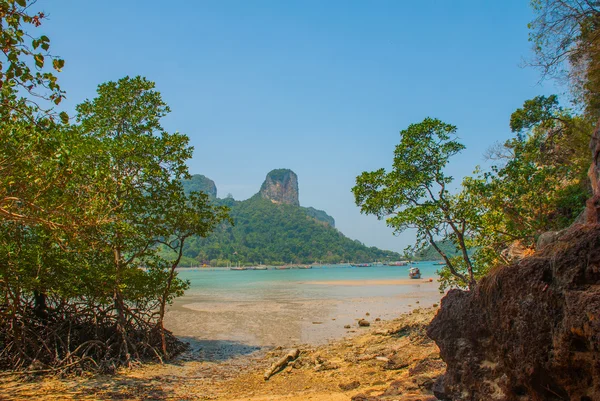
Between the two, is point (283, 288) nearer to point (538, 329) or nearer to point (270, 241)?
point (538, 329)

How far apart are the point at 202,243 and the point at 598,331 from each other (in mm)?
153919

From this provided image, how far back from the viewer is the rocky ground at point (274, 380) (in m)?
7.70

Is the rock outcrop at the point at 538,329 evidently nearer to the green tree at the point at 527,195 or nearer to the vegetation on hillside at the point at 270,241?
the green tree at the point at 527,195

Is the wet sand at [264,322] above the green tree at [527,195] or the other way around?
the other way around

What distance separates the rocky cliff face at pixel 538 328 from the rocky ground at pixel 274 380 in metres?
1.31

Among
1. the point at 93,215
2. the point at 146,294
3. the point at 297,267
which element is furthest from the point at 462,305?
the point at 297,267

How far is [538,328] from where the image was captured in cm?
374

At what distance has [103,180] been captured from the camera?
9.45 metres

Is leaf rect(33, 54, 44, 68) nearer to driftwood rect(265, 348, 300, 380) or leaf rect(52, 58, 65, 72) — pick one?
leaf rect(52, 58, 65, 72)

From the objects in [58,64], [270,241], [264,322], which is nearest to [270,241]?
[270,241]

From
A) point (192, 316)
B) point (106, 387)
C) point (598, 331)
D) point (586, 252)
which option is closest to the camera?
point (598, 331)

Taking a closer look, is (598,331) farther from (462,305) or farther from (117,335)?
(117,335)

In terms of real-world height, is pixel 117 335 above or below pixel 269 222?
below

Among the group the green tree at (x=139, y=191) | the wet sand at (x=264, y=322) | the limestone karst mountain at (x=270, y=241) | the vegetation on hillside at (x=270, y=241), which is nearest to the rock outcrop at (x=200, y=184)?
the limestone karst mountain at (x=270, y=241)
